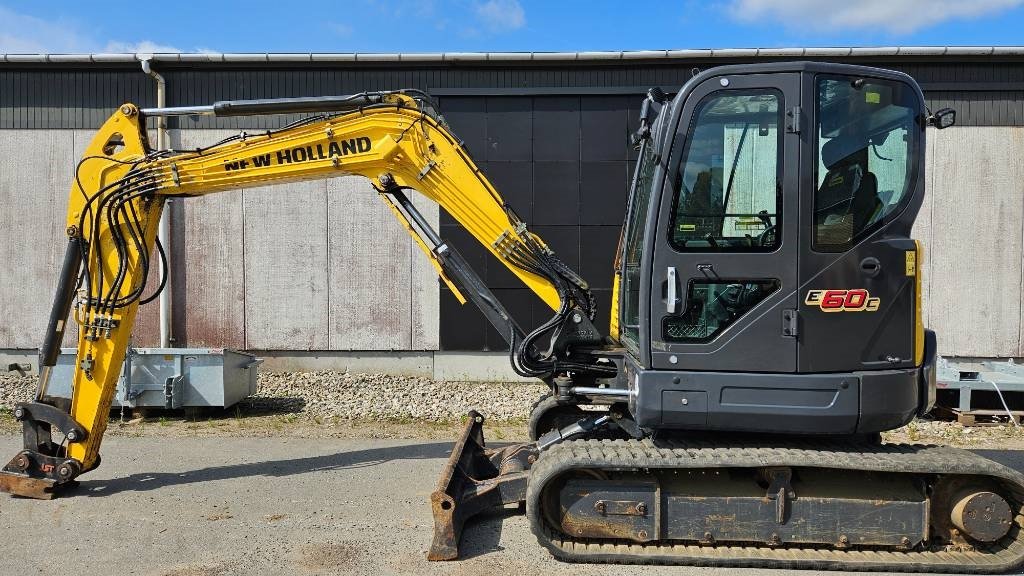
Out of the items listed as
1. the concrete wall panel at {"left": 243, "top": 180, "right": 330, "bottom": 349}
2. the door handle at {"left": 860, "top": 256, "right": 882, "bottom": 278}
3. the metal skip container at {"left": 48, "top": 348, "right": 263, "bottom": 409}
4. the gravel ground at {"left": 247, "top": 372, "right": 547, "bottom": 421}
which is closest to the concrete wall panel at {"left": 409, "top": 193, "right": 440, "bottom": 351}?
the gravel ground at {"left": 247, "top": 372, "right": 547, "bottom": 421}

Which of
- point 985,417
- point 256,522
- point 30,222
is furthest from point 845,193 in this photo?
point 30,222

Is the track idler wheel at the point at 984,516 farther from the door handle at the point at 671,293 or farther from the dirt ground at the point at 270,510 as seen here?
the door handle at the point at 671,293

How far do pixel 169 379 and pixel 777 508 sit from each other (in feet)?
22.6

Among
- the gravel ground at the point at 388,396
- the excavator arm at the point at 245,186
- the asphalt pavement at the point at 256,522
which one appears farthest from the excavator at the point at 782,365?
the gravel ground at the point at 388,396

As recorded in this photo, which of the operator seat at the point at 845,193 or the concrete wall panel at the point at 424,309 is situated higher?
the operator seat at the point at 845,193

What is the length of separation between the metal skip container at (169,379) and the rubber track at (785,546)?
5.40 metres

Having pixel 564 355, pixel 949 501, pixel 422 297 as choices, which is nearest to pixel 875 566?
pixel 949 501

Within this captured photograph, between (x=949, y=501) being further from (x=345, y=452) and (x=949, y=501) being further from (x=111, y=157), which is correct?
(x=111, y=157)

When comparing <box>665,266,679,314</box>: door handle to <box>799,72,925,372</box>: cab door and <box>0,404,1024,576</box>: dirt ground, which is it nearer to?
<box>799,72,925,372</box>: cab door

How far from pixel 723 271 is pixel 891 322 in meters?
1.03

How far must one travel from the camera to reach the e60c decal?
3.75m

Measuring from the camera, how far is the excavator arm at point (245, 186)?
4.75m

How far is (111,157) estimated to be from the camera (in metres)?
5.14

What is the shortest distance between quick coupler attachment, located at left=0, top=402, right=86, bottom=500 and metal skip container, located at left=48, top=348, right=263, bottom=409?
2629 millimetres
